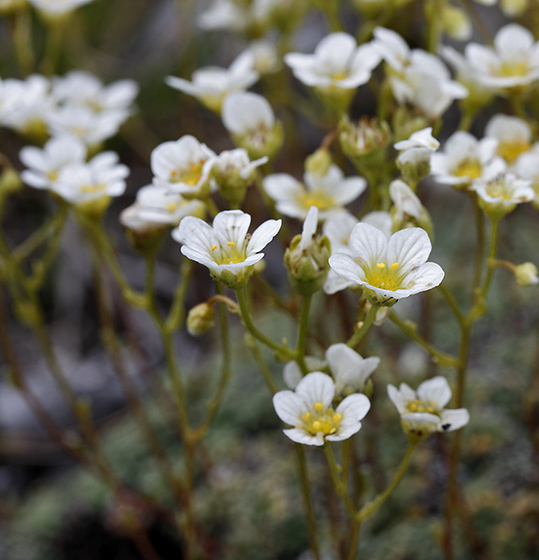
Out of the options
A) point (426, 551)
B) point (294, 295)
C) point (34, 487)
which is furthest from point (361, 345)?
point (34, 487)

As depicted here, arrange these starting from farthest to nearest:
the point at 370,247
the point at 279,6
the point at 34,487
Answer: the point at 34,487
the point at 279,6
the point at 370,247

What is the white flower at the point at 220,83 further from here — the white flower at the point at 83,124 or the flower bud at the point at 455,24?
the flower bud at the point at 455,24

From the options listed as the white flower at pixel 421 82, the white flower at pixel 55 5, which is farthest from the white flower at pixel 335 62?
the white flower at pixel 55 5

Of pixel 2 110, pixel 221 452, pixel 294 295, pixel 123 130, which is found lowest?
pixel 221 452

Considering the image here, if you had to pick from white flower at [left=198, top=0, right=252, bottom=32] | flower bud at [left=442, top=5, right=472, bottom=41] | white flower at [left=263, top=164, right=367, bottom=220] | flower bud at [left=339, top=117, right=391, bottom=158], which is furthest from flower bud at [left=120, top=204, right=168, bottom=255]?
white flower at [left=198, top=0, right=252, bottom=32]

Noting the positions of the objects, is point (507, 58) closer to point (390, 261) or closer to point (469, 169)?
point (469, 169)

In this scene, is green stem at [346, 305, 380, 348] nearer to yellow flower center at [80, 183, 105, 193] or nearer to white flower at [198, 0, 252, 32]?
yellow flower center at [80, 183, 105, 193]

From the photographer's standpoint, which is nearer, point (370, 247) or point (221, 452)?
point (370, 247)

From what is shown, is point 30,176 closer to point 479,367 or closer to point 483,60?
point 483,60
